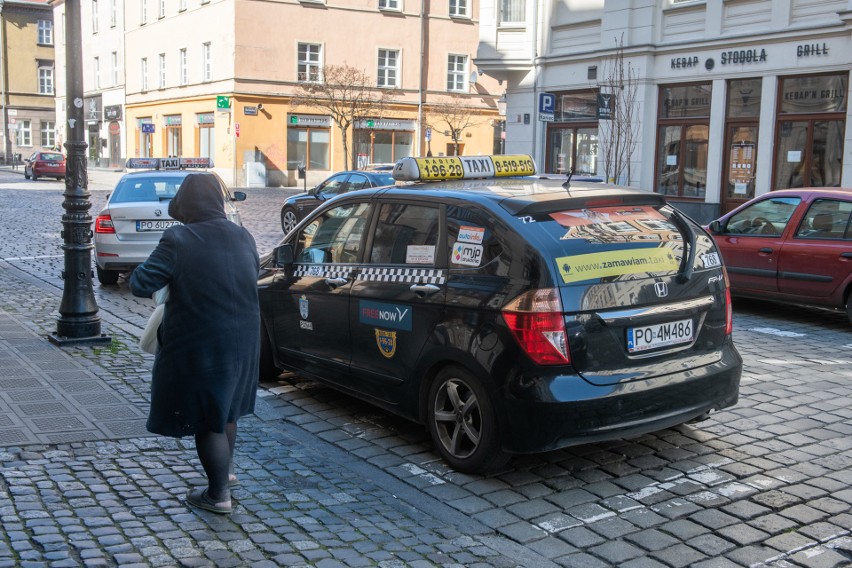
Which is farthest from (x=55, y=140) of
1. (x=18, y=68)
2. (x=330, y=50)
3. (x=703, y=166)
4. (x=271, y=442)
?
(x=271, y=442)

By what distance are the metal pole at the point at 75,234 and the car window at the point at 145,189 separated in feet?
13.3

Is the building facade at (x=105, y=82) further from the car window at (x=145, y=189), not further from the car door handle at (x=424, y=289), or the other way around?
the car door handle at (x=424, y=289)

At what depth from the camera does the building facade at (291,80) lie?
141 feet

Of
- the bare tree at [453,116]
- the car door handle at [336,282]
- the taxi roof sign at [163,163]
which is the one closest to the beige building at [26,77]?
the bare tree at [453,116]

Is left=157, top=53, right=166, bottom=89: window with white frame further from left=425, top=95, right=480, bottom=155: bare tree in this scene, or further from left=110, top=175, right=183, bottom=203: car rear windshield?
left=110, top=175, right=183, bottom=203: car rear windshield

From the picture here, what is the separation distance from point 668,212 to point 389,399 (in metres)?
2.11

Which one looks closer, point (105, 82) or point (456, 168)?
point (456, 168)

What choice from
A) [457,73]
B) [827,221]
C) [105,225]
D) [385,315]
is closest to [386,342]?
[385,315]

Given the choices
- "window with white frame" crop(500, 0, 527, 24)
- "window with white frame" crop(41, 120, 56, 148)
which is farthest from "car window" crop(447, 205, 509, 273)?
"window with white frame" crop(41, 120, 56, 148)

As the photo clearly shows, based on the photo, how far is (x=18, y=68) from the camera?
235 ft

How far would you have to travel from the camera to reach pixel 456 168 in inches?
265

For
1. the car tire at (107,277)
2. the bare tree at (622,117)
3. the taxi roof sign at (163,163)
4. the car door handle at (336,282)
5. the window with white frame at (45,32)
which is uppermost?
the window with white frame at (45,32)

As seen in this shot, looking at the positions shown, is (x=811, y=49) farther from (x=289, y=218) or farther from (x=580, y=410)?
(x=580, y=410)

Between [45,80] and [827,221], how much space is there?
73.0m
